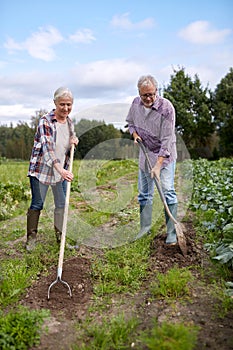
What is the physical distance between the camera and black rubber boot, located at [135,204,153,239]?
4316 millimetres

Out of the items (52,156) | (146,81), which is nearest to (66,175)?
(52,156)

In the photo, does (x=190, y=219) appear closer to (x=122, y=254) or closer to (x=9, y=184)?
(x=122, y=254)

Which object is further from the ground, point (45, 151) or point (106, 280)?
point (45, 151)

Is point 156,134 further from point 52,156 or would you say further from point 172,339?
point 172,339

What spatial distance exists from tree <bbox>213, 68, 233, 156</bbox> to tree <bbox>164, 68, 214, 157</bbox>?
57 cm

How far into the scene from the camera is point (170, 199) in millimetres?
3885

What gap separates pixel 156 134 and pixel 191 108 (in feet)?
85.3

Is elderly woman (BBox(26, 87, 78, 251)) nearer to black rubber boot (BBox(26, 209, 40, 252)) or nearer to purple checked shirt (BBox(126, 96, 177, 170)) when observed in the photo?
black rubber boot (BBox(26, 209, 40, 252))

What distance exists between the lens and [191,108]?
29.0 metres

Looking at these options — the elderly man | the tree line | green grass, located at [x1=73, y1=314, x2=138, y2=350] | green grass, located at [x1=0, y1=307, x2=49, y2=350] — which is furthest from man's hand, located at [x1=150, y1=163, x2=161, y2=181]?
the tree line

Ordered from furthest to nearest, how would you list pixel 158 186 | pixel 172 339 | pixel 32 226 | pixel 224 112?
pixel 224 112, pixel 32 226, pixel 158 186, pixel 172 339

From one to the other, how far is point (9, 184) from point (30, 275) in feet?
13.0

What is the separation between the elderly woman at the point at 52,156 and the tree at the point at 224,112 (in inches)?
936

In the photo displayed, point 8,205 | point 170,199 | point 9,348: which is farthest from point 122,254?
point 8,205
